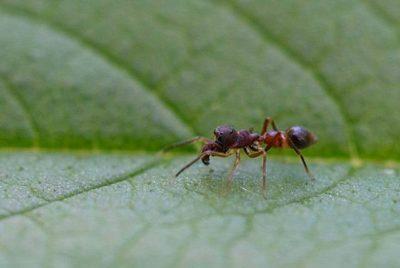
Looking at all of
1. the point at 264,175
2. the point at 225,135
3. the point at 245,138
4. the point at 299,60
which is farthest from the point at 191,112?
the point at 299,60

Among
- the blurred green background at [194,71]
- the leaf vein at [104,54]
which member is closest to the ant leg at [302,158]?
the blurred green background at [194,71]

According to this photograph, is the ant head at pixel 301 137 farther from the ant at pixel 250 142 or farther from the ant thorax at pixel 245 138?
the ant thorax at pixel 245 138

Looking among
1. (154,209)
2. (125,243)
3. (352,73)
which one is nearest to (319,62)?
(352,73)

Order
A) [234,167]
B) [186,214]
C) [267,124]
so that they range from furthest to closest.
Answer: [267,124]
[234,167]
[186,214]

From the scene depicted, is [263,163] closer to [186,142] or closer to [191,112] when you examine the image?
[186,142]

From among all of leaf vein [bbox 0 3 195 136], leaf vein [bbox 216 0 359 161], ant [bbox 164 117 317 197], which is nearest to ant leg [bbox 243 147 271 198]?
ant [bbox 164 117 317 197]
